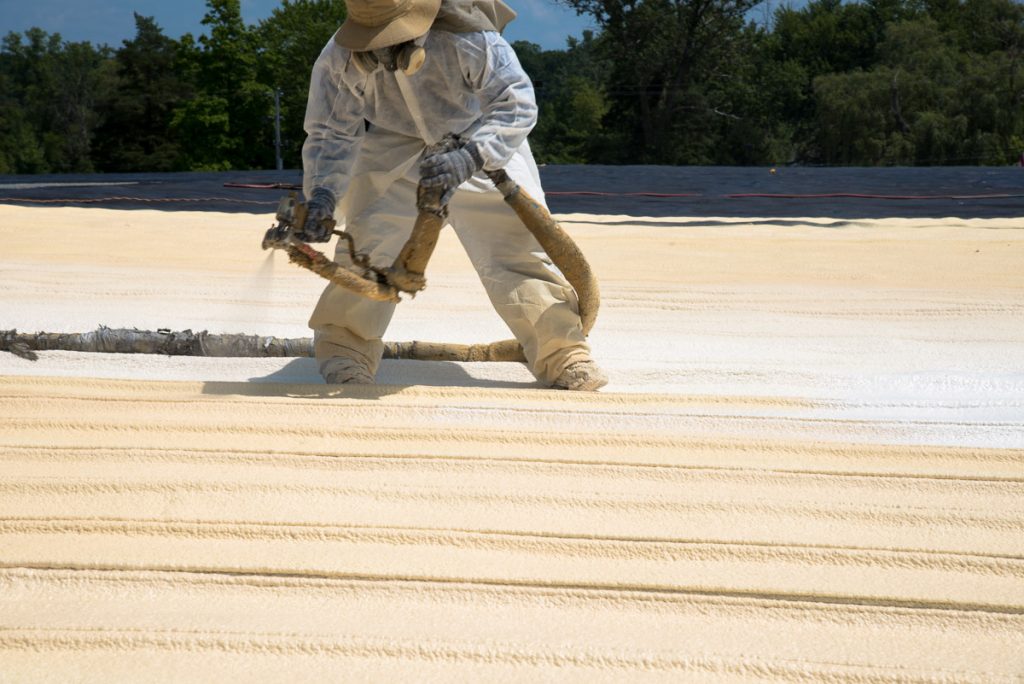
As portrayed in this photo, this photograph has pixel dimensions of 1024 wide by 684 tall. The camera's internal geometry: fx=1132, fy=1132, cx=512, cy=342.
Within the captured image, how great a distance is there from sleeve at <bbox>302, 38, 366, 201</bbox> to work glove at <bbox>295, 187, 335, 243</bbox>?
51 mm

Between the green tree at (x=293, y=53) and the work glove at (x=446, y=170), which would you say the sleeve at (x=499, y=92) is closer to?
the work glove at (x=446, y=170)

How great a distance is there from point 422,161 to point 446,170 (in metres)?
0.15

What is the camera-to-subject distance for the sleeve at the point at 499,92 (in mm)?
2930

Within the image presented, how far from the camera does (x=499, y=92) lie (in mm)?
2980

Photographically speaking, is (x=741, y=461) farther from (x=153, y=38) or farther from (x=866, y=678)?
(x=153, y=38)

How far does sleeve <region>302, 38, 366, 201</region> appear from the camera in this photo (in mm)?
3043

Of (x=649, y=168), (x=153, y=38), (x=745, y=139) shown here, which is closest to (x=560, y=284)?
(x=649, y=168)

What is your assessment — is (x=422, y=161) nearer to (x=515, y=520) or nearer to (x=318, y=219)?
(x=318, y=219)

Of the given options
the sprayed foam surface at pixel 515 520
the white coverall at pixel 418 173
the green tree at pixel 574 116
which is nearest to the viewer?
the sprayed foam surface at pixel 515 520

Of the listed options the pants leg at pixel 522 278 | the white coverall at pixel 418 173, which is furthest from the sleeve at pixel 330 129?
the pants leg at pixel 522 278

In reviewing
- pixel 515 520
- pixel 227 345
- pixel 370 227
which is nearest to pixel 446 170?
pixel 370 227

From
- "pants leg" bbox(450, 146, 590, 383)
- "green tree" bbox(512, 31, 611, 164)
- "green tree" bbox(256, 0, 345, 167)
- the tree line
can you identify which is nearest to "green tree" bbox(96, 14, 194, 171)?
the tree line

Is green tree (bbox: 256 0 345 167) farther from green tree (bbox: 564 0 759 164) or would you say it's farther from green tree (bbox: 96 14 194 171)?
green tree (bbox: 564 0 759 164)

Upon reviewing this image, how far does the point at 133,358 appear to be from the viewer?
3.45 metres
